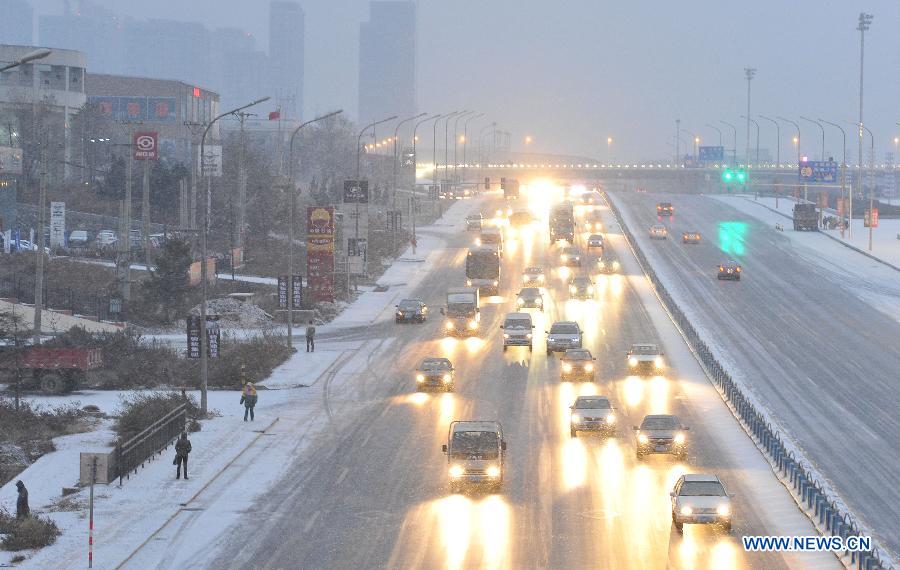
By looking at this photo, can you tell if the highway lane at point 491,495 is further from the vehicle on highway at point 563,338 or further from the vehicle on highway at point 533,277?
the vehicle on highway at point 533,277

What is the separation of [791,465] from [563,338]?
2619 centimetres

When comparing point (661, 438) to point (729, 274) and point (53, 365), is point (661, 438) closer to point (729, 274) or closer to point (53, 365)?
point (53, 365)

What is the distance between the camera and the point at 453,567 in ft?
91.6

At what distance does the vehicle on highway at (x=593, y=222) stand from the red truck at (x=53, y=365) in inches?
3133

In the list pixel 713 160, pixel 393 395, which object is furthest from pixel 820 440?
pixel 713 160

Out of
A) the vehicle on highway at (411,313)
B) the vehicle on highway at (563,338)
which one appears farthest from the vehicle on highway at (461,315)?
the vehicle on highway at (563,338)

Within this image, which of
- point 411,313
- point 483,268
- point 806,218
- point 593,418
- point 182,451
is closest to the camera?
point 182,451

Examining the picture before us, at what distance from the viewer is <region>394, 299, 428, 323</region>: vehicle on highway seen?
75.9 meters

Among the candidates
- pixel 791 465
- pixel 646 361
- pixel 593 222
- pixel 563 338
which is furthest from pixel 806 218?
pixel 791 465

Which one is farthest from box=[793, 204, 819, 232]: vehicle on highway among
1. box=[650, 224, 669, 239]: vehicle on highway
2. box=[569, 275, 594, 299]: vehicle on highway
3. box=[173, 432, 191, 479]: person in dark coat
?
box=[173, 432, 191, 479]: person in dark coat

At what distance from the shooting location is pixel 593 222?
132250 mm

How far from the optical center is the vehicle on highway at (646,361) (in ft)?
190

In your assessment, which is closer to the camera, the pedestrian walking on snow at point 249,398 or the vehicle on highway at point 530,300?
the pedestrian walking on snow at point 249,398

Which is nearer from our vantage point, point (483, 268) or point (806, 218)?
point (483, 268)
